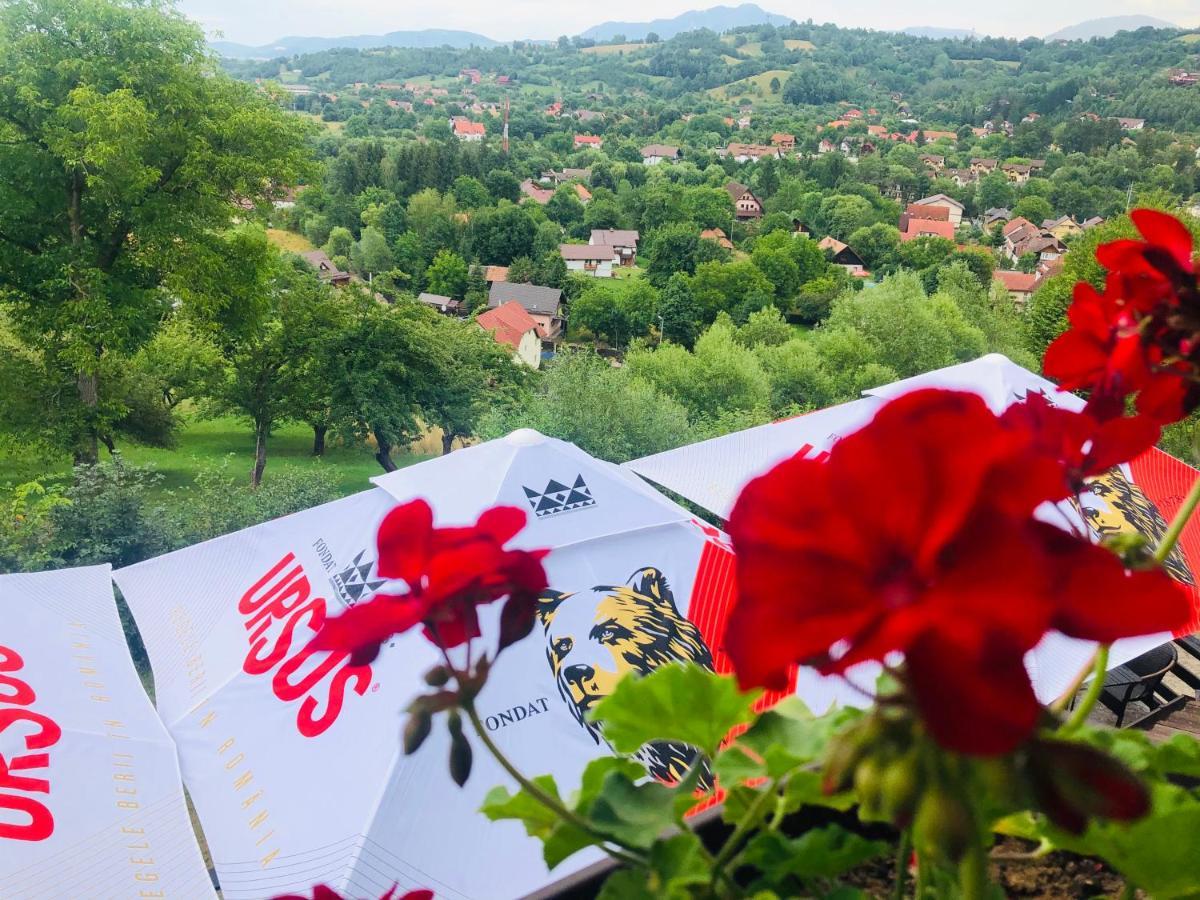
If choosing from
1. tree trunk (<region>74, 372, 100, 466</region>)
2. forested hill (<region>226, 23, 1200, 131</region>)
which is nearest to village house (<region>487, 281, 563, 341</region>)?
tree trunk (<region>74, 372, 100, 466</region>)

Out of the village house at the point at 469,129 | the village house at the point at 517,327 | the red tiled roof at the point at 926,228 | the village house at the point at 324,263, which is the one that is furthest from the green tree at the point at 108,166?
the village house at the point at 469,129

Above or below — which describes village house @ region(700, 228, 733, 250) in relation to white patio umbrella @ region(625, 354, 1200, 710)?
below

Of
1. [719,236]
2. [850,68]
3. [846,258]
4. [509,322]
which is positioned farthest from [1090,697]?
[850,68]

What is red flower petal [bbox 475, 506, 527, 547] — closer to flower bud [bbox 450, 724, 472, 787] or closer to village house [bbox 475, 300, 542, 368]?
flower bud [bbox 450, 724, 472, 787]

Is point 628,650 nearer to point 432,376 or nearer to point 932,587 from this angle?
point 932,587

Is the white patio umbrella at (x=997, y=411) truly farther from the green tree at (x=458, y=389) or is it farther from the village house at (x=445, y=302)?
the village house at (x=445, y=302)

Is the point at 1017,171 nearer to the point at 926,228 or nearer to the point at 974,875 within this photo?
the point at 926,228
